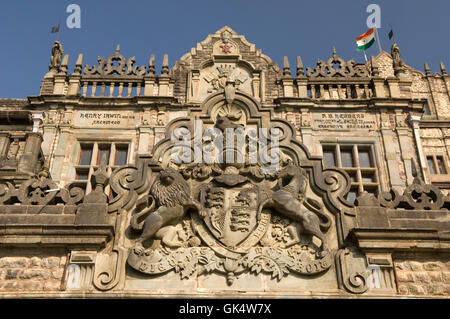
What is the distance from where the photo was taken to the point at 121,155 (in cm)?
1552

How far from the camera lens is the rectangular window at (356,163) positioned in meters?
14.6

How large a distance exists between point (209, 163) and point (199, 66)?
9.84 metres

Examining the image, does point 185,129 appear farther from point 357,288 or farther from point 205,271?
point 357,288

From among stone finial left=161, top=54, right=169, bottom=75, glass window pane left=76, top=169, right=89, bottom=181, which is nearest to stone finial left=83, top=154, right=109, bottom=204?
glass window pane left=76, top=169, right=89, bottom=181

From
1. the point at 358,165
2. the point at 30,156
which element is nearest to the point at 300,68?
the point at 358,165

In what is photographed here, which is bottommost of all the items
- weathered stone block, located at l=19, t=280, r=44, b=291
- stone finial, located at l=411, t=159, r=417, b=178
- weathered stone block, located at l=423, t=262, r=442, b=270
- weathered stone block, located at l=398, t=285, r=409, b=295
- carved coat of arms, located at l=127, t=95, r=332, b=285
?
weathered stone block, located at l=398, t=285, r=409, b=295

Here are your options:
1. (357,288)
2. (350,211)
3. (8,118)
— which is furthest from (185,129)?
(8,118)

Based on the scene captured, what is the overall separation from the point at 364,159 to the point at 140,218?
997cm

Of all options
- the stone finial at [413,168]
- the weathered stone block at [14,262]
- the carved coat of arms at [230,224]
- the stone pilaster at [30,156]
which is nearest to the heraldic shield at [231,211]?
the carved coat of arms at [230,224]

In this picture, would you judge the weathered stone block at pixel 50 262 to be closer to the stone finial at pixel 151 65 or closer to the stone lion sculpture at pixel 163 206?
the stone lion sculpture at pixel 163 206

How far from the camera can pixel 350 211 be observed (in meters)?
7.34

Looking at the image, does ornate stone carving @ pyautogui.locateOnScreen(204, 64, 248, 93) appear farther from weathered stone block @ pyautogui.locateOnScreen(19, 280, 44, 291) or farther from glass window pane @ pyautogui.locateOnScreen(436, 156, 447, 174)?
weathered stone block @ pyautogui.locateOnScreen(19, 280, 44, 291)

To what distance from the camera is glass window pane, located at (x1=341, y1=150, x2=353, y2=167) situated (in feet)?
50.0

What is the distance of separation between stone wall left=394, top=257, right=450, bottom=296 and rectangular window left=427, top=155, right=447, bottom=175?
1088cm
